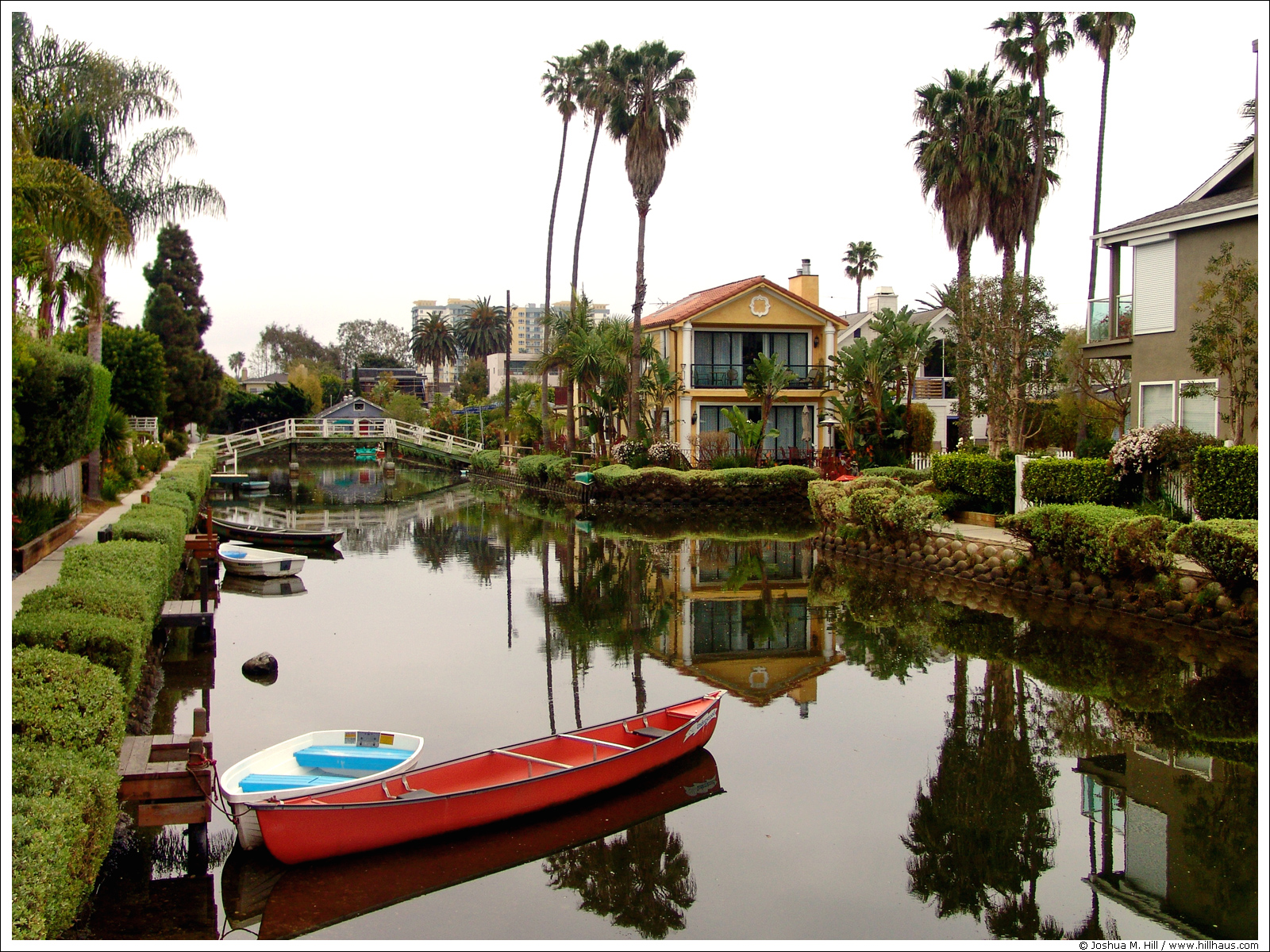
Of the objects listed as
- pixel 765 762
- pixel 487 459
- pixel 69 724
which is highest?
pixel 487 459

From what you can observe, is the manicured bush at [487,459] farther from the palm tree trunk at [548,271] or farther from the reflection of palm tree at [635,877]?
the reflection of palm tree at [635,877]

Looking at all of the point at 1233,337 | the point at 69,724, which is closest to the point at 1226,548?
the point at 1233,337

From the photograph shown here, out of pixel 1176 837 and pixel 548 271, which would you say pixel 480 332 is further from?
pixel 1176 837

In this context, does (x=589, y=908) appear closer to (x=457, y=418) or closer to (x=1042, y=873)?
(x=1042, y=873)

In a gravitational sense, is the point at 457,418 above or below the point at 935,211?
below

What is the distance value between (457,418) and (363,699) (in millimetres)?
59127

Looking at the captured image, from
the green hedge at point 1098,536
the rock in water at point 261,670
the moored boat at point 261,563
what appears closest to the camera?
the rock in water at point 261,670

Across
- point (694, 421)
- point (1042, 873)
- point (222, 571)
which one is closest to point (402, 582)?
point (222, 571)

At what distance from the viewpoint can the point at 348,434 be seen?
6644cm

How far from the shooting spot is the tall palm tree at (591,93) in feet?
126

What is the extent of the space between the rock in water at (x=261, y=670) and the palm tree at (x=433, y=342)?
300 feet

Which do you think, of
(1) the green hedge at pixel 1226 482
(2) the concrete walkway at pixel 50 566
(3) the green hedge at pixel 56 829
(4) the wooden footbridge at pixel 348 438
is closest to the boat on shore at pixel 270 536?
(2) the concrete walkway at pixel 50 566

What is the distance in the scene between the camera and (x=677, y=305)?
49062mm

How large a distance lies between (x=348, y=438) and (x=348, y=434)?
1.20 metres
